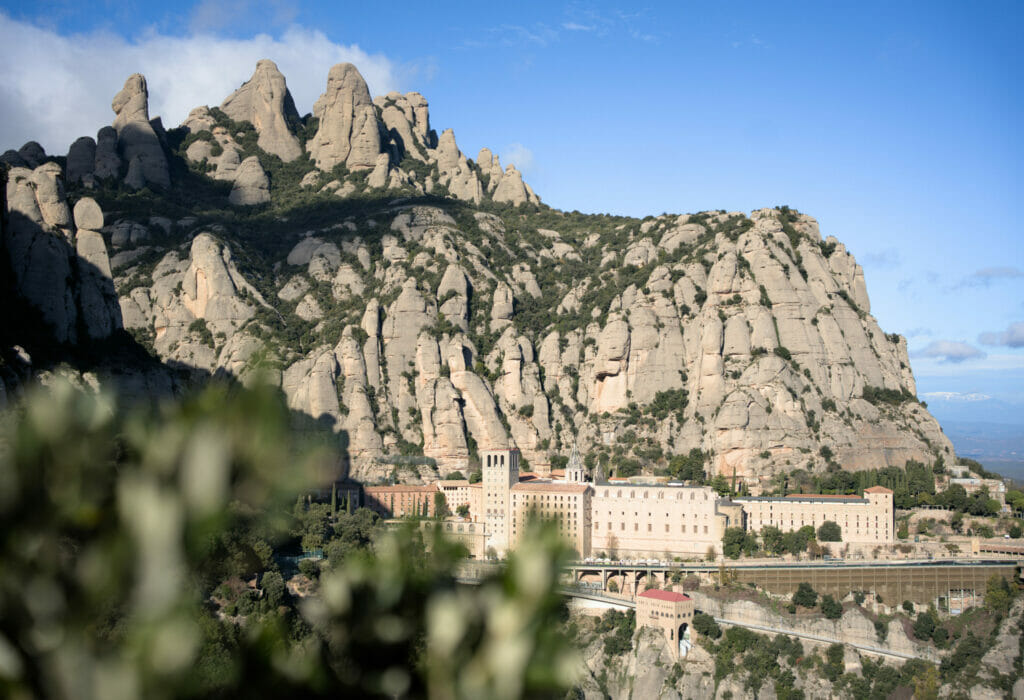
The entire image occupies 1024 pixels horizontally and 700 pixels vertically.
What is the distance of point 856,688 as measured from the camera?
7681 centimetres

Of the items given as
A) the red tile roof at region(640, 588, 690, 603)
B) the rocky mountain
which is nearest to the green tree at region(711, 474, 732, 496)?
the rocky mountain

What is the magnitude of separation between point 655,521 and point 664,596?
13.6m

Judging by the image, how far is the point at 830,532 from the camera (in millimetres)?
95125

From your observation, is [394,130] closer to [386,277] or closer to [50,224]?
[386,277]

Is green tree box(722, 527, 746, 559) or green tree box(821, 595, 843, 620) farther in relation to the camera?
green tree box(722, 527, 746, 559)

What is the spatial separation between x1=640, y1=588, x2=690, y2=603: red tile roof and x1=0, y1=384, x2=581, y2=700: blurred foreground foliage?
78961 mm

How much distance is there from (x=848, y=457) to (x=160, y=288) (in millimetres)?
88346

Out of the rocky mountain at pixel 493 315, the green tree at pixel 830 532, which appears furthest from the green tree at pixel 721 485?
the green tree at pixel 830 532

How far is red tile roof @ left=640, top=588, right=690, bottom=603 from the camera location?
83375mm

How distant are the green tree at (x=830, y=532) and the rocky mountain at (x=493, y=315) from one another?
1328 cm

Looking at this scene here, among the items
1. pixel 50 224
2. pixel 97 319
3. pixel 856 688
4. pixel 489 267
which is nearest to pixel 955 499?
pixel 856 688

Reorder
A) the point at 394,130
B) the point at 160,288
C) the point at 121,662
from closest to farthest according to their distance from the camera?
the point at 121,662 < the point at 160,288 < the point at 394,130

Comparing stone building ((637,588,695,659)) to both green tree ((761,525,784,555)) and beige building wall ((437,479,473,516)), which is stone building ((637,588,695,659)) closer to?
→ green tree ((761,525,784,555))

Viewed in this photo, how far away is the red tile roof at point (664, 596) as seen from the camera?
274 feet
